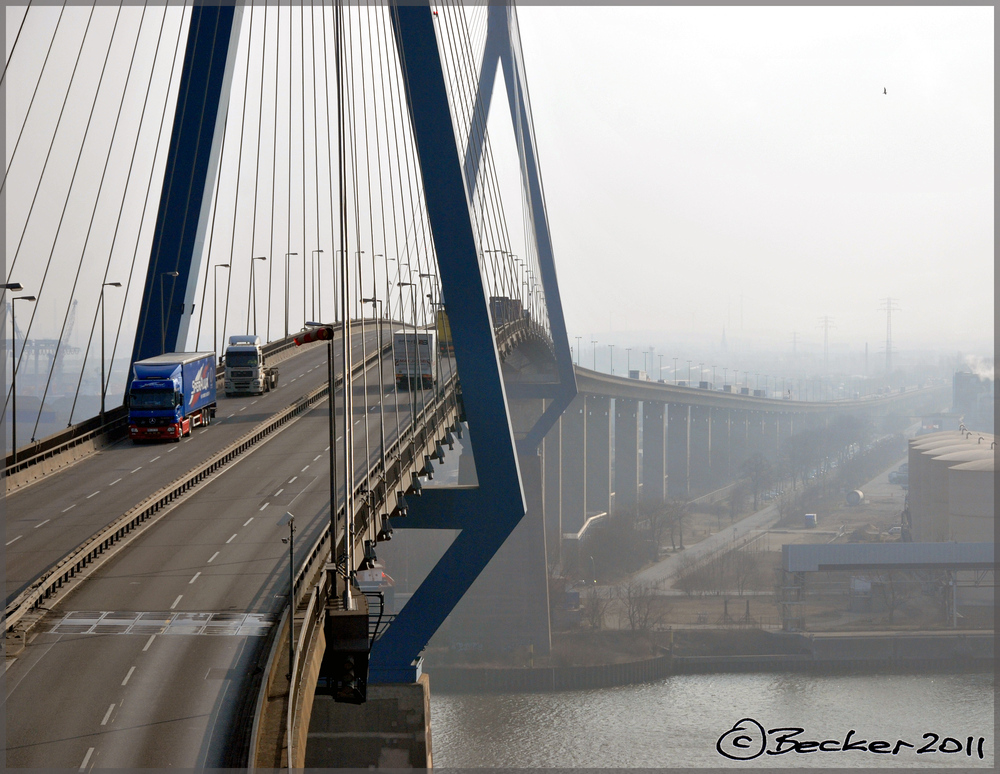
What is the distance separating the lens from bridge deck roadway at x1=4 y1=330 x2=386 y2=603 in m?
16.6

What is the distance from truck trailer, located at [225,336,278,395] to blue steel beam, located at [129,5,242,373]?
7397mm

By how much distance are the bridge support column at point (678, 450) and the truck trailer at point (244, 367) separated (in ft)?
298

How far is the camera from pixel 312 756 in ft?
64.4

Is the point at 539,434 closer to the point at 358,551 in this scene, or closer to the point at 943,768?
the point at 943,768

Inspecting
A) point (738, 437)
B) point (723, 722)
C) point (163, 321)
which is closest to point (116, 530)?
point (163, 321)

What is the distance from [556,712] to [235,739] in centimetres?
4290

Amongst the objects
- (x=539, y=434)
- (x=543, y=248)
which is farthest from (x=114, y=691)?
(x=539, y=434)

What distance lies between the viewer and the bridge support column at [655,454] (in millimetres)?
115906

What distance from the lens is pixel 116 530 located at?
1742 cm

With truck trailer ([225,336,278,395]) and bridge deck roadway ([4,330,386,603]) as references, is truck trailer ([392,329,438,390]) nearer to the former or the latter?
bridge deck roadway ([4,330,386,603])

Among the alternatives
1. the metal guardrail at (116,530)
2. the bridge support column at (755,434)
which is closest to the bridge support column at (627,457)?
the bridge support column at (755,434)
